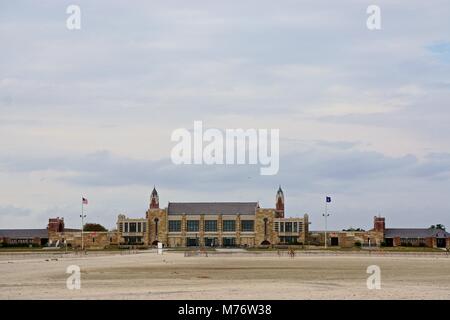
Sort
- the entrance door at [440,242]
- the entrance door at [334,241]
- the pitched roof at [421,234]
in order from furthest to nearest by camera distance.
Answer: the pitched roof at [421,234]
the entrance door at [334,241]
the entrance door at [440,242]

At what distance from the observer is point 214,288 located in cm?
4088

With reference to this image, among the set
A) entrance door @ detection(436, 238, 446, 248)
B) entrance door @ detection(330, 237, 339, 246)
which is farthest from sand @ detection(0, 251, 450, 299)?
entrance door @ detection(436, 238, 446, 248)

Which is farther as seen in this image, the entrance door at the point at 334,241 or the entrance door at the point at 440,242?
the entrance door at the point at 334,241

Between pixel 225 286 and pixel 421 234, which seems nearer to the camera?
pixel 225 286

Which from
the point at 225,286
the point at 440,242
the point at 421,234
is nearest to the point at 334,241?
the point at 421,234

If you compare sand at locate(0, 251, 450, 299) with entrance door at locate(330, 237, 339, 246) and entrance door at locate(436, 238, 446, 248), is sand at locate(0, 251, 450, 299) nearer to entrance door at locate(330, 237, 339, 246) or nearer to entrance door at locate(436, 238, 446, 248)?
entrance door at locate(330, 237, 339, 246)

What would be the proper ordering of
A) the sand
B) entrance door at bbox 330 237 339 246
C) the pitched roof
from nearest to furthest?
the sand
entrance door at bbox 330 237 339 246
the pitched roof

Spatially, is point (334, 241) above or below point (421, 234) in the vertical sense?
below

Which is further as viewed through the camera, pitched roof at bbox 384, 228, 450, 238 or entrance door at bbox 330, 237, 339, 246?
pitched roof at bbox 384, 228, 450, 238

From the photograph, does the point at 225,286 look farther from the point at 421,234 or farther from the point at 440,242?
the point at 421,234

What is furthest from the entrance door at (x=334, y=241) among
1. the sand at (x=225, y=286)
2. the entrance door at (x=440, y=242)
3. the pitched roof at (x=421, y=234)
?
the sand at (x=225, y=286)

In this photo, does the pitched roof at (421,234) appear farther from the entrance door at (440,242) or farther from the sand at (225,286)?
the sand at (225,286)
